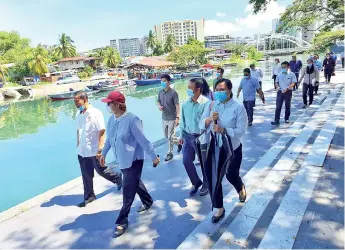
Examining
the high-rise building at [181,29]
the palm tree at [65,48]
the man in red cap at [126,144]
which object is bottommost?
the man in red cap at [126,144]

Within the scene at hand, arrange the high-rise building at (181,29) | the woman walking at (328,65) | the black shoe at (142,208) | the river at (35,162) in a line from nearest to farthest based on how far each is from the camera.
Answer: the black shoe at (142,208)
the river at (35,162)
the woman walking at (328,65)
the high-rise building at (181,29)

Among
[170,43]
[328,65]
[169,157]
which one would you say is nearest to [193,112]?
[169,157]

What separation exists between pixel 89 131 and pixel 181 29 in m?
159

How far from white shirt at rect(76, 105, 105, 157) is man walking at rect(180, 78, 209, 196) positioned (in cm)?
110

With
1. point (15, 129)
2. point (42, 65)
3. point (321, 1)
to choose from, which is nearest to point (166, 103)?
point (321, 1)

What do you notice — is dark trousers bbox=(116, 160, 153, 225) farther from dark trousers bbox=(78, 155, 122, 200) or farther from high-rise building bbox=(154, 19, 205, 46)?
high-rise building bbox=(154, 19, 205, 46)

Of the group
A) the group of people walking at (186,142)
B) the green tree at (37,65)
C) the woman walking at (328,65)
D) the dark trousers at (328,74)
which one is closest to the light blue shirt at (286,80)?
the group of people walking at (186,142)

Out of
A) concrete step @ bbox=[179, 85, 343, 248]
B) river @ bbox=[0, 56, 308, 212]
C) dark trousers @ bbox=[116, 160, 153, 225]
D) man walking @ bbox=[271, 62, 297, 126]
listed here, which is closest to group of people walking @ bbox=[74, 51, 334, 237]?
dark trousers @ bbox=[116, 160, 153, 225]

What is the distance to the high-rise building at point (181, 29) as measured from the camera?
493 ft

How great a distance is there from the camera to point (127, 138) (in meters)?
2.77

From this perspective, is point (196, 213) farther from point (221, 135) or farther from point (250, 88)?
point (250, 88)

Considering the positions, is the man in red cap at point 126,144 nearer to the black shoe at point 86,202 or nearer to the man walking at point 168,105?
the black shoe at point 86,202

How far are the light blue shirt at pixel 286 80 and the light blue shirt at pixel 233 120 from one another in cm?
422

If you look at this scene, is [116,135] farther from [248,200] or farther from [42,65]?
[42,65]
